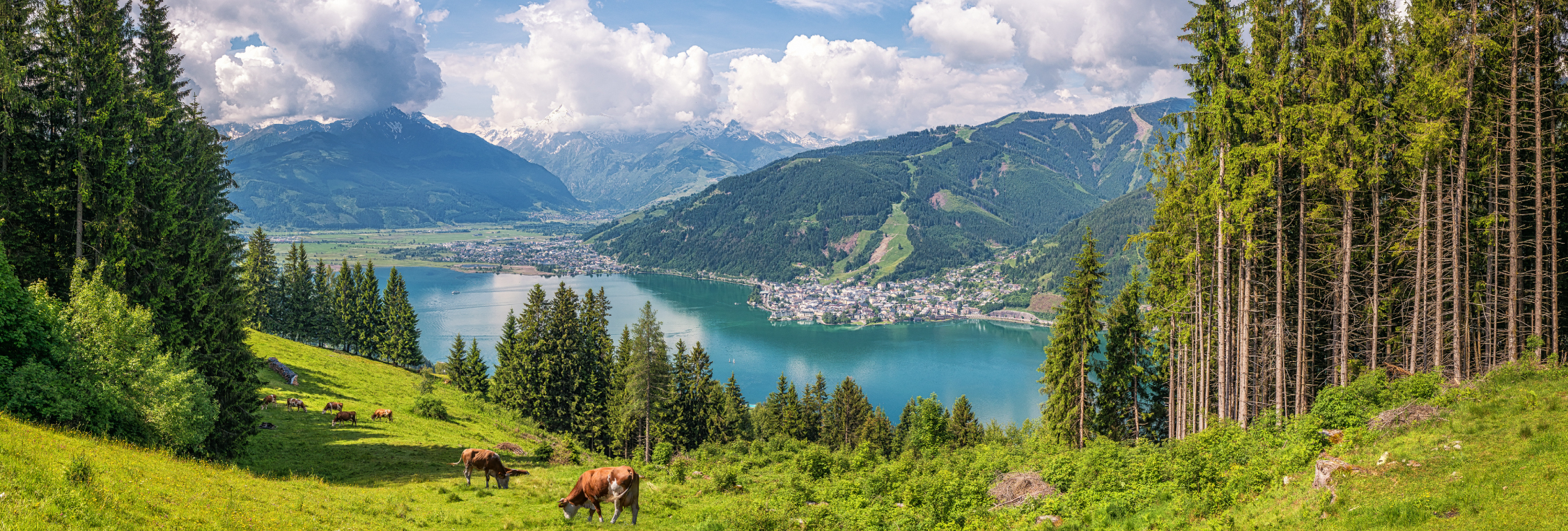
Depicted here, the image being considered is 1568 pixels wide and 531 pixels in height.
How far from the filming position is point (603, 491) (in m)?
16.4

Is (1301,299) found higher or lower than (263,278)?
higher

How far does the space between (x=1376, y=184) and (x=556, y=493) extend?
90.5ft

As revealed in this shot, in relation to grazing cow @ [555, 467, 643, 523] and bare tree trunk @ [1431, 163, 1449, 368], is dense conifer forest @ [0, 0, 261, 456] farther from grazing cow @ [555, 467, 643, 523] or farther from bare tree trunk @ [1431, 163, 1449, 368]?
bare tree trunk @ [1431, 163, 1449, 368]

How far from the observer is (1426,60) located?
20719mm

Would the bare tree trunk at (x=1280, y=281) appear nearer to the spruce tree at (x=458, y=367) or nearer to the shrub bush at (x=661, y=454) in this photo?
the shrub bush at (x=661, y=454)

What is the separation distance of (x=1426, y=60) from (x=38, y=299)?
38.7 meters

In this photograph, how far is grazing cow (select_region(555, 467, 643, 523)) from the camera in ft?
53.8

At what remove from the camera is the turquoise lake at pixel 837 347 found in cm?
10431

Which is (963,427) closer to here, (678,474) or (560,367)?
(560,367)

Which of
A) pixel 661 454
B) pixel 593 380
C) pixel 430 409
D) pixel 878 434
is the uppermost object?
pixel 430 409

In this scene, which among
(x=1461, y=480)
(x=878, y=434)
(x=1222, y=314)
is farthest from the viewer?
(x=878, y=434)

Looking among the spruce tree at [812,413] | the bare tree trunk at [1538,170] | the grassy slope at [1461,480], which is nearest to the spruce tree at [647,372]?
the spruce tree at [812,413]

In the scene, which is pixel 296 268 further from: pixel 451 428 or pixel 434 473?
pixel 434 473

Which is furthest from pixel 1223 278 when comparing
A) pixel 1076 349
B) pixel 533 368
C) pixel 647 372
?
pixel 533 368
